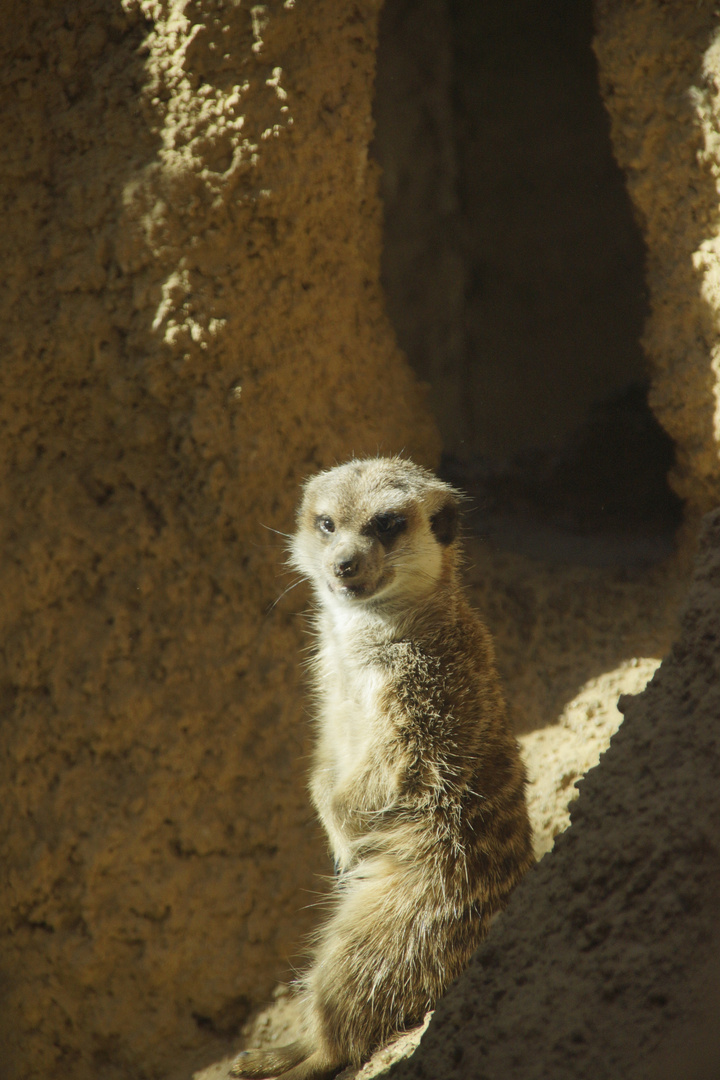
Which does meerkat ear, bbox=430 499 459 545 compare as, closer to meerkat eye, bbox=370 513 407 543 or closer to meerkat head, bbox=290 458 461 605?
meerkat head, bbox=290 458 461 605

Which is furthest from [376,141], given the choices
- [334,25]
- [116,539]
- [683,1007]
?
[683,1007]

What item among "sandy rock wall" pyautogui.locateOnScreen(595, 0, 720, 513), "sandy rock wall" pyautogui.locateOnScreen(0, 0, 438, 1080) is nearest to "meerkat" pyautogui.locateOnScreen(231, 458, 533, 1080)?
"sandy rock wall" pyautogui.locateOnScreen(0, 0, 438, 1080)

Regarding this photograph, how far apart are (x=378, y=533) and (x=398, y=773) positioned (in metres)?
0.56

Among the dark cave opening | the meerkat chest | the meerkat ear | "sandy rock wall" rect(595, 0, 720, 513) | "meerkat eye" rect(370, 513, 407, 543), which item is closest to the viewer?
the meerkat chest

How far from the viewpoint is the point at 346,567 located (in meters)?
1.82

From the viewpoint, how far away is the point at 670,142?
2375 mm

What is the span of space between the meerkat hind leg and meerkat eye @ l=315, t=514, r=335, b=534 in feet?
3.88

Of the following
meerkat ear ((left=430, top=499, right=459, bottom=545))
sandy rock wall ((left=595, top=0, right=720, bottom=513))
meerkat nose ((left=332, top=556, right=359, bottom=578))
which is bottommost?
meerkat nose ((left=332, top=556, right=359, bottom=578))

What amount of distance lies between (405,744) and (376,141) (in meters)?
2.35

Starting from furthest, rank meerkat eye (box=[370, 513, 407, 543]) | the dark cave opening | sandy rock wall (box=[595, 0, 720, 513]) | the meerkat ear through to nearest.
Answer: the dark cave opening < sandy rock wall (box=[595, 0, 720, 513]) < the meerkat ear < meerkat eye (box=[370, 513, 407, 543])

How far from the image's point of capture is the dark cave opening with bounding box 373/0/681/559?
3.21 meters

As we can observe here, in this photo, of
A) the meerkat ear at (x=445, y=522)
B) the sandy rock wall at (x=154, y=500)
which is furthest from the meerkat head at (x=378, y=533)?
the sandy rock wall at (x=154, y=500)

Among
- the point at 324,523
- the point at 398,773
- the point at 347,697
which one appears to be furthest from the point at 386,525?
the point at 398,773

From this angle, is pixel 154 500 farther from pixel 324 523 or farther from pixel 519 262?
pixel 519 262
